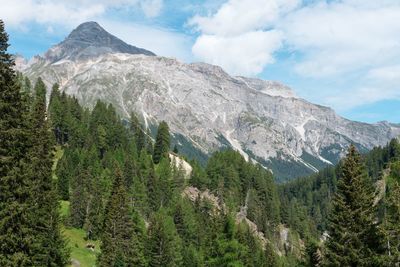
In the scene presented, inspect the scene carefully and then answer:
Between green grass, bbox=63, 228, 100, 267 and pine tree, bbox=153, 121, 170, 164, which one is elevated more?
pine tree, bbox=153, 121, 170, 164

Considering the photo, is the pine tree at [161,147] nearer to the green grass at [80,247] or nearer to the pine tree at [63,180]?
the pine tree at [63,180]

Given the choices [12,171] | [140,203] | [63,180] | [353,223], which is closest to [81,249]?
[63,180]

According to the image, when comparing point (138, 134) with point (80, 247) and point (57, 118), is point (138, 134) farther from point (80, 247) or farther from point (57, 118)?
point (80, 247)

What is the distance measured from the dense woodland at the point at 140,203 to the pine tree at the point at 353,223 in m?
0.09

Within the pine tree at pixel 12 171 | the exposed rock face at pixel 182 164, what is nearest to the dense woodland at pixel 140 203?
the pine tree at pixel 12 171

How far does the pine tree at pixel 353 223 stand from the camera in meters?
36.7

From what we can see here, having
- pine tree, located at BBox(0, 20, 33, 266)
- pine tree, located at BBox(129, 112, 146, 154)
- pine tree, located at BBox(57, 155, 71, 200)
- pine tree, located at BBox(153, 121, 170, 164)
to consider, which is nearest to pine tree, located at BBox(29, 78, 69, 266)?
pine tree, located at BBox(0, 20, 33, 266)

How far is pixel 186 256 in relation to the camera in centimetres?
9312

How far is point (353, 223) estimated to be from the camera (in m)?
37.6

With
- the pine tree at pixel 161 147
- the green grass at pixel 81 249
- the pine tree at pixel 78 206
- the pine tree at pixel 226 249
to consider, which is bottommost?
the green grass at pixel 81 249

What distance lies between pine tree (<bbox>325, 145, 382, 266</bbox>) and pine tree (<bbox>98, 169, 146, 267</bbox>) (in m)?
30.5

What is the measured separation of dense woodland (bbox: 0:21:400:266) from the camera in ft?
102

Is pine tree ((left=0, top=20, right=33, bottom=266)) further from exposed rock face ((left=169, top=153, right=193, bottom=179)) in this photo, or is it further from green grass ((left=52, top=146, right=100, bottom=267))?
exposed rock face ((left=169, top=153, right=193, bottom=179))

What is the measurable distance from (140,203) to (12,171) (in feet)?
267
